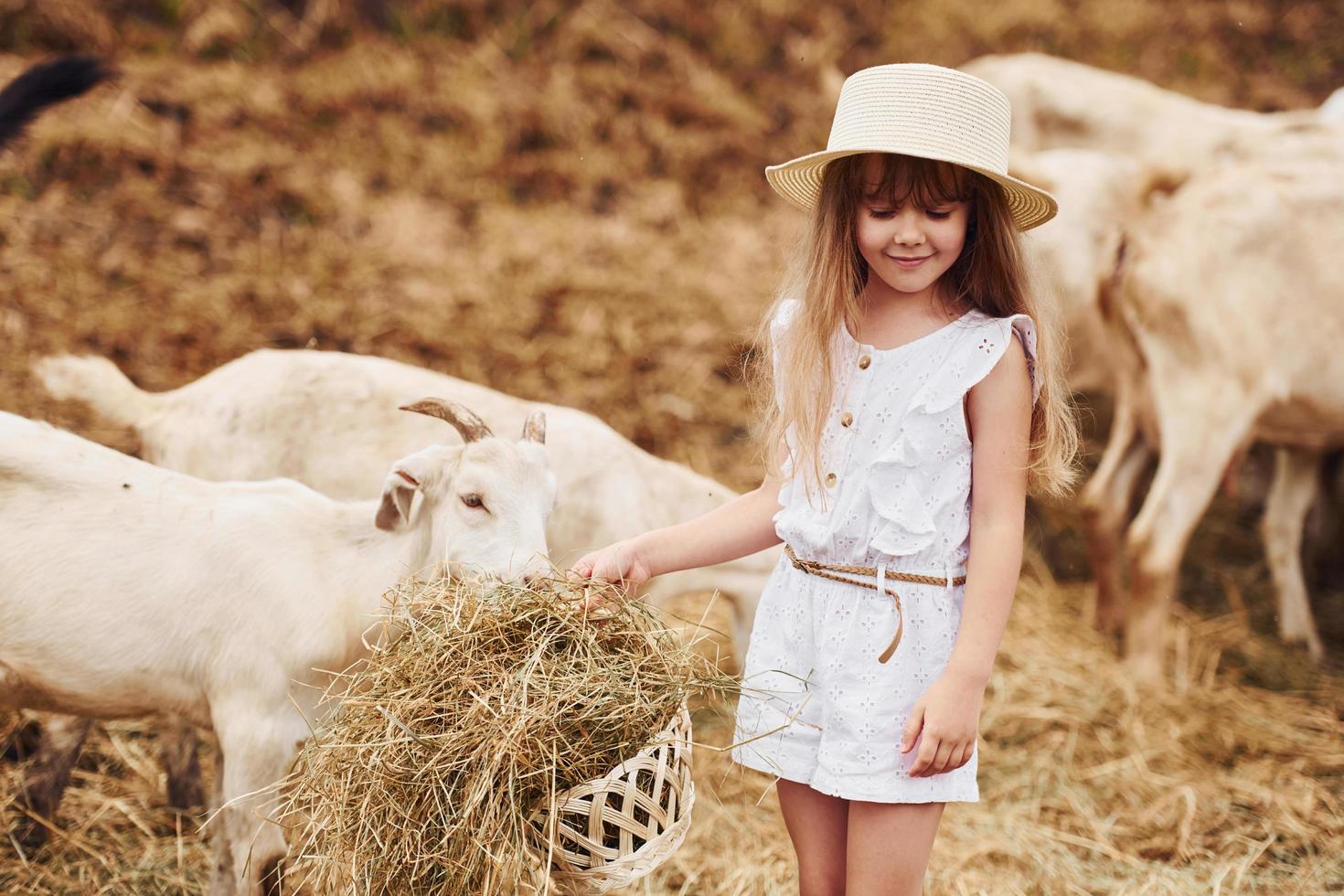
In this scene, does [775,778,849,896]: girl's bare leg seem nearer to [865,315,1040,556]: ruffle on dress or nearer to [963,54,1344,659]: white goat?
[865,315,1040,556]: ruffle on dress

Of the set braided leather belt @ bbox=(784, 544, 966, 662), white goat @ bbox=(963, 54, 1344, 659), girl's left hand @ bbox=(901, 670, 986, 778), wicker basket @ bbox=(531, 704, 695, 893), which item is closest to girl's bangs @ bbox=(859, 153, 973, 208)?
braided leather belt @ bbox=(784, 544, 966, 662)

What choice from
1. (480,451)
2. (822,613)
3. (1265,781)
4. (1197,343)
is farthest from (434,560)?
(1197,343)

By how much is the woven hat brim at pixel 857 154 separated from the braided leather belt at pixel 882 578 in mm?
731

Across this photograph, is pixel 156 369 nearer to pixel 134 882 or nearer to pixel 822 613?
pixel 134 882

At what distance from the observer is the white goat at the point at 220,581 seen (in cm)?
288

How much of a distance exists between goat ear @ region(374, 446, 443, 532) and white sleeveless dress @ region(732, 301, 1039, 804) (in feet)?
3.50

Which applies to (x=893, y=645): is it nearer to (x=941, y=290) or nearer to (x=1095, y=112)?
(x=941, y=290)

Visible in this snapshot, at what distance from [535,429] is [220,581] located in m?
0.87

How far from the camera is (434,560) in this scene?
9.95 feet

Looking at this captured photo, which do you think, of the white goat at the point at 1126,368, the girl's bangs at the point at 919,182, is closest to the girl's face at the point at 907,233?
the girl's bangs at the point at 919,182

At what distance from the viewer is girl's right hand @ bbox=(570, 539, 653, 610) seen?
8.39 ft

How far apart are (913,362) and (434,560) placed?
1.36m

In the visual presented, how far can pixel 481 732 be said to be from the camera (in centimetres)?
224

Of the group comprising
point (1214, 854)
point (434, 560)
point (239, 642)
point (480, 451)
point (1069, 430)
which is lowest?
point (1214, 854)
